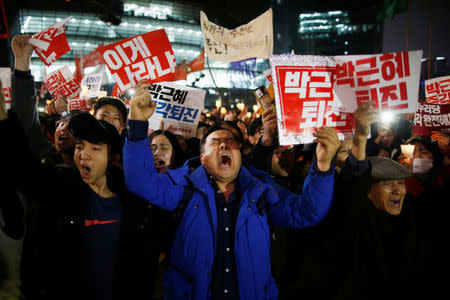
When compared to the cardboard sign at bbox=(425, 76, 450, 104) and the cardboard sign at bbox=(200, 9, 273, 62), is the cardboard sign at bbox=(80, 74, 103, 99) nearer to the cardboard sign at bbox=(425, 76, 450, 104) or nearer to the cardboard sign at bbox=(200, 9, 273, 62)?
the cardboard sign at bbox=(200, 9, 273, 62)

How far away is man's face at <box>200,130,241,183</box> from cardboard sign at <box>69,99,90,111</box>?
16.2ft

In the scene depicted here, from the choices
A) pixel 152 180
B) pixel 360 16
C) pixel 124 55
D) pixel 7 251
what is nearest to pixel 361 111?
pixel 152 180

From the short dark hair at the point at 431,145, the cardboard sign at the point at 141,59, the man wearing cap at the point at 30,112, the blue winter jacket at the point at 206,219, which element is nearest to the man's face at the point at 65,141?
the man wearing cap at the point at 30,112

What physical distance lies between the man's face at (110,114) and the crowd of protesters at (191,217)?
0.62m

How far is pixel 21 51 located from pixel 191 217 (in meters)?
2.41

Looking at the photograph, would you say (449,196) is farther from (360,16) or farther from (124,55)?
(360,16)

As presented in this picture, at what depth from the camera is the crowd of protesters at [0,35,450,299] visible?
1.94m

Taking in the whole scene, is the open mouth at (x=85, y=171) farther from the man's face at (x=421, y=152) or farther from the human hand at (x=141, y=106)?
the man's face at (x=421, y=152)

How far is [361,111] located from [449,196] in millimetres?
1995

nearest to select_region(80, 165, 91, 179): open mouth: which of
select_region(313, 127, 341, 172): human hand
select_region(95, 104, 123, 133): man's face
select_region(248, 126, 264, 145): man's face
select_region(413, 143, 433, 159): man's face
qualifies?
select_region(95, 104, 123, 133): man's face

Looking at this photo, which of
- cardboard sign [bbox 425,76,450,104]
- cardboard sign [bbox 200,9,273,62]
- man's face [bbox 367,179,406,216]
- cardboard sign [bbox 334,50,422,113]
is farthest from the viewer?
cardboard sign [bbox 200,9,273,62]

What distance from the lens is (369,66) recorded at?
7.54 ft

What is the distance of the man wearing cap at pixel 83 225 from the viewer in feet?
6.34

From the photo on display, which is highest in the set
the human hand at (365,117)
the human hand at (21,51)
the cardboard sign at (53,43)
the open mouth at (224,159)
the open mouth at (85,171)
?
the cardboard sign at (53,43)
